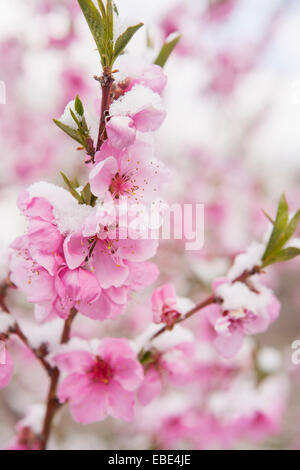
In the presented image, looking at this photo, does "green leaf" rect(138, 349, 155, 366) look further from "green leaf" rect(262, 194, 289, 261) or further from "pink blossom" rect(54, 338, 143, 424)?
"green leaf" rect(262, 194, 289, 261)

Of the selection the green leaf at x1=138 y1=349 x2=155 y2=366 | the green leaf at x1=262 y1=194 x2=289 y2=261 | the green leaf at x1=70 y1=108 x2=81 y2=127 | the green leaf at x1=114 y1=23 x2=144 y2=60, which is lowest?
the green leaf at x1=138 y1=349 x2=155 y2=366

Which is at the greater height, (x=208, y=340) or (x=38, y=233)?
(x=208, y=340)

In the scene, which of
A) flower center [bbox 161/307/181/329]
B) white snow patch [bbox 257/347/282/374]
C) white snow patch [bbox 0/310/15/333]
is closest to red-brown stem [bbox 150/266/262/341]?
flower center [bbox 161/307/181/329]

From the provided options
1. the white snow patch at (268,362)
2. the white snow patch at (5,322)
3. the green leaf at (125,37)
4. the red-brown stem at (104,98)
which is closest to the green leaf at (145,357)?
the white snow patch at (5,322)

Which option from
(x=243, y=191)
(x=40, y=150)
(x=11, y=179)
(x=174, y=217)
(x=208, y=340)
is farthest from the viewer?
(x=243, y=191)

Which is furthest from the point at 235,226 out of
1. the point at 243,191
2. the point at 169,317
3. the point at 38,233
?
the point at 38,233

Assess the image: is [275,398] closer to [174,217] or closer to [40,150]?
[174,217]

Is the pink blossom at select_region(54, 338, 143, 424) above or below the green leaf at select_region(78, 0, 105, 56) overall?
below
